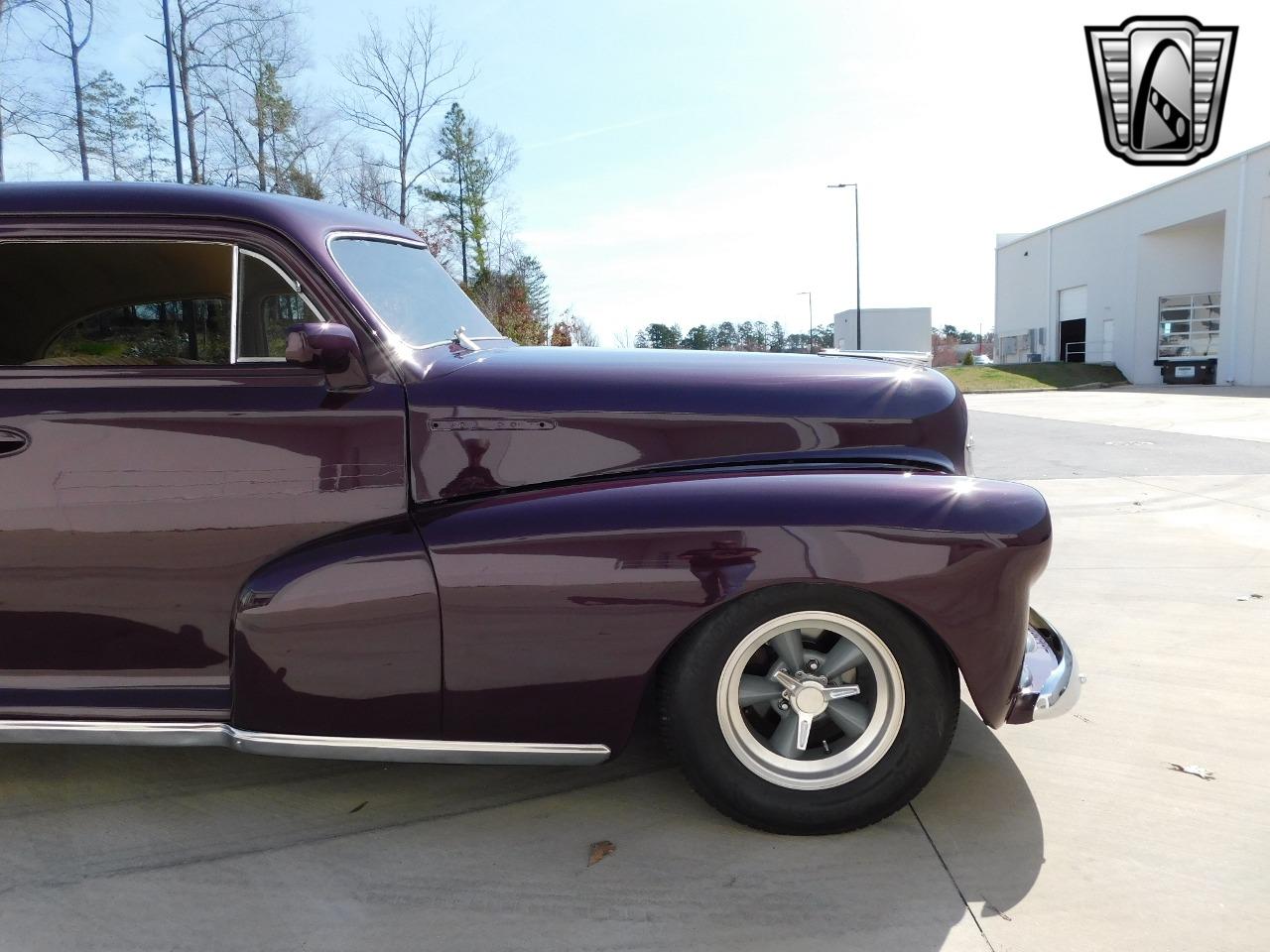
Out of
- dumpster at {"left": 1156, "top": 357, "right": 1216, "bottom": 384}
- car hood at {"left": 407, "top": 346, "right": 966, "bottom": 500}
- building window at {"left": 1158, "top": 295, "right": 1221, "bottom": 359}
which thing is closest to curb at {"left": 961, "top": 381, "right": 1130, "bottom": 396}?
dumpster at {"left": 1156, "top": 357, "right": 1216, "bottom": 384}

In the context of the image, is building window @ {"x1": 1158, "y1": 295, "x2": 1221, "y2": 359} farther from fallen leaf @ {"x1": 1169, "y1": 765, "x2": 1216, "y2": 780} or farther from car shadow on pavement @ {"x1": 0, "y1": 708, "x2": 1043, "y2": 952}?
car shadow on pavement @ {"x1": 0, "y1": 708, "x2": 1043, "y2": 952}

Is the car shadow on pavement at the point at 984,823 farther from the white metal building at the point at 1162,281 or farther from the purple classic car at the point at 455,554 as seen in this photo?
the white metal building at the point at 1162,281

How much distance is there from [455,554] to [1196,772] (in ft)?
7.99

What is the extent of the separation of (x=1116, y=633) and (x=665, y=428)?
2848 mm

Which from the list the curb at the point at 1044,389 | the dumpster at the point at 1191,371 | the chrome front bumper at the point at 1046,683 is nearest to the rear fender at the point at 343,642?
the chrome front bumper at the point at 1046,683

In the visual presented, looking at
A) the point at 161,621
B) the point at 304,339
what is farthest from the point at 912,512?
the point at 161,621

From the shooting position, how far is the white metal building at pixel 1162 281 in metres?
26.6

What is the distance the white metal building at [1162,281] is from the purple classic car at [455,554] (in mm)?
30861

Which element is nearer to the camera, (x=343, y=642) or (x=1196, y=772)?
(x=343, y=642)

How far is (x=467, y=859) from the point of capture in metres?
2.29

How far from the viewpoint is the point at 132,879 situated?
2.20 meters

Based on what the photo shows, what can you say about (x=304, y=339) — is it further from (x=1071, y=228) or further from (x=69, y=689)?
(x=1071, y=228)

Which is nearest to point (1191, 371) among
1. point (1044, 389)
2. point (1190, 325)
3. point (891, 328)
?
point (1190, 325)

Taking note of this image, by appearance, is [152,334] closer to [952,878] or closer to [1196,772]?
[952,878]
